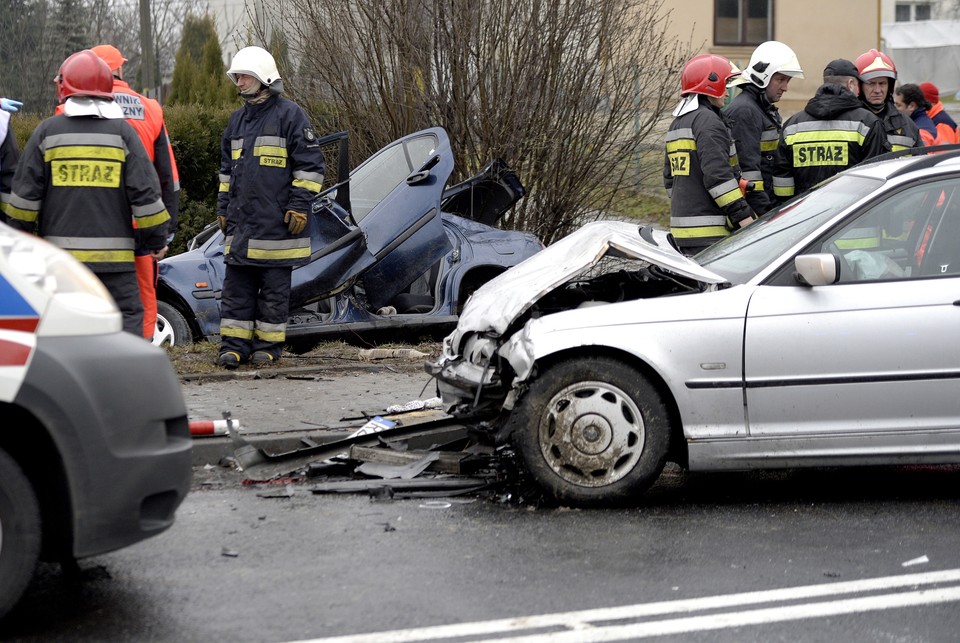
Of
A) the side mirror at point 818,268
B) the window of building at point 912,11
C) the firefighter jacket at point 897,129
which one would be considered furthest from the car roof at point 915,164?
the window of building at point 912,11

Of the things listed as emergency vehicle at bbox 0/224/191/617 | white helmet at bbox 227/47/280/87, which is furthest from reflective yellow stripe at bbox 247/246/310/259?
emergency vehicle at bbox 0/224/191/617

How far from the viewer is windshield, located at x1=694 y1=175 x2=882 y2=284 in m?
5.64

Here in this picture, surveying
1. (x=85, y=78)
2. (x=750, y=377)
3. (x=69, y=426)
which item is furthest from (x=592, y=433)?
(x=85, y=78)

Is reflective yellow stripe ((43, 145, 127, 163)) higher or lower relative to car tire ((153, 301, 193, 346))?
higher

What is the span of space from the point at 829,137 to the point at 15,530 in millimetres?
5891

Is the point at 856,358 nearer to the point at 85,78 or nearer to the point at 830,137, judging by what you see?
the point at 830,137

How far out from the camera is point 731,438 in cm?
534

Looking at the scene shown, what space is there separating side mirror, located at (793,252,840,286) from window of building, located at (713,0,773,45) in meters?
24.1

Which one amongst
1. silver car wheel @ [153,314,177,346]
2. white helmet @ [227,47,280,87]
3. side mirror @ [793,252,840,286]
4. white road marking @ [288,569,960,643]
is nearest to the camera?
white road marking @ [288,569,960,643]

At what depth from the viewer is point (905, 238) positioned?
5.57 metres

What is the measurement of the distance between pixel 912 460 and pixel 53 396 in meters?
3.54

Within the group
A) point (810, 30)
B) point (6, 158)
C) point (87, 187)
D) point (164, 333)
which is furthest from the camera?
point (810, 30)

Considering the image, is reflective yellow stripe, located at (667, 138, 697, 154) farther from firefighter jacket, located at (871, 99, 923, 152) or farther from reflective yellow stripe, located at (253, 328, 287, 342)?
reflective yellow stripe, located at (253, 328, 287, 342)

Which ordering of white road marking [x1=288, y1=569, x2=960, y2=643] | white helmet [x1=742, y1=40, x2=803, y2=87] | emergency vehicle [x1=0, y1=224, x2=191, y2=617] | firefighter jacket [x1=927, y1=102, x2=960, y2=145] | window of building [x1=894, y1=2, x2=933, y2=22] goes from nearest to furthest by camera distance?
emergency vehicle [x1=0, y1=224, x2=191, y2=617] → white road marking [x1=288, y1=569, x2=960, y2=643] → white helmet [x1=742, y1=40, x2=803, y2=87] → firefighter jacket [x1=927, y1=102, x2=960, y2=145] → window of building [x1=894, y1=2, x2=933, y2=22]
